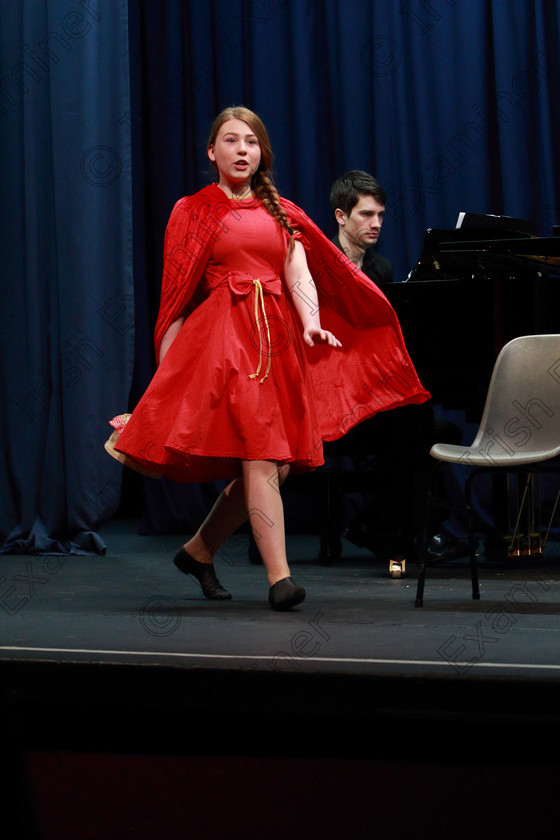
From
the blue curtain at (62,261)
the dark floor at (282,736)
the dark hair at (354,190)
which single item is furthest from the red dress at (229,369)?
the blue curtain at (62,261)

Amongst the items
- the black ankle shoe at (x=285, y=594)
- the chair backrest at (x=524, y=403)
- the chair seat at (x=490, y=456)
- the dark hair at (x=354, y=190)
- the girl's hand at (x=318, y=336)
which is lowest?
the black ankle shoe at (x=285, y=594)

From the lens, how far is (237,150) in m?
3.02

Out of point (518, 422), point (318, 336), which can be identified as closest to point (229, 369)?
point (318, 336)

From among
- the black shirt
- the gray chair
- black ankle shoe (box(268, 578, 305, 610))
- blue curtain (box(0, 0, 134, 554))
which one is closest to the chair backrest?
the gray chair

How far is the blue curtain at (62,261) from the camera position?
4.89 m

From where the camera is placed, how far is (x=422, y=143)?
5.36 m

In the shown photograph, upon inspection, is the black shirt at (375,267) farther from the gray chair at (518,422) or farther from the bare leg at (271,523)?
the bare leg at (271,523)

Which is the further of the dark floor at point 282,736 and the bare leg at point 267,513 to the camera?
the bare leg at point 267,513

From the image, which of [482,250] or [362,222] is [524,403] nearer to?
[482,250]

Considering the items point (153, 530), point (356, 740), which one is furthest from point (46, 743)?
point (153, 530)

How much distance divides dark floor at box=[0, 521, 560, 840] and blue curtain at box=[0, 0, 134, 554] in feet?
8.69

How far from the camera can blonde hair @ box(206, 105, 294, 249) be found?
9.99ft

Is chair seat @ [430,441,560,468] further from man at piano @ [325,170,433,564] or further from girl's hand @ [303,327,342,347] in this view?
man at piano @ [325,170,433,564]

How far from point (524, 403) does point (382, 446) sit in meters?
0.99
